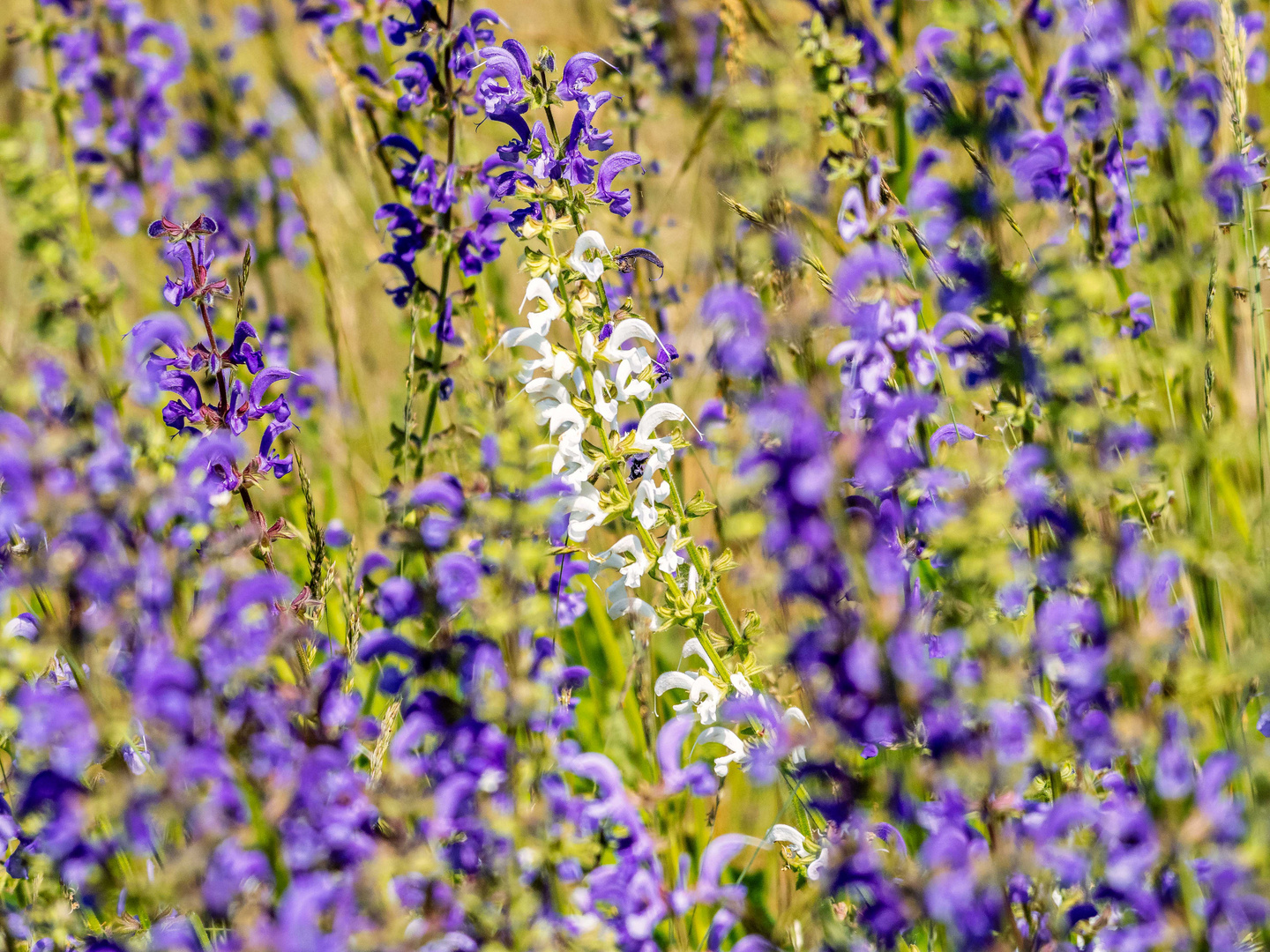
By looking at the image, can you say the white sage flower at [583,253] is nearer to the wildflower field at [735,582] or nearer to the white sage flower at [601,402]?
the wildflower field at [735,582]

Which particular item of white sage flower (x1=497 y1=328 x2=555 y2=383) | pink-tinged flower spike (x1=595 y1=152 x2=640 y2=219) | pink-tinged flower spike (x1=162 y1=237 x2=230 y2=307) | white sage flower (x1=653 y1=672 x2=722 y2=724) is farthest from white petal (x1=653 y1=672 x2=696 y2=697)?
pink-tinged flower spike (x1=162 y1=237 x2=230 y2=307)

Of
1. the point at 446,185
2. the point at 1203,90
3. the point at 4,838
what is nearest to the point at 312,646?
the point at 4,838

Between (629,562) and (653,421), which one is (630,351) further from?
(629,562)

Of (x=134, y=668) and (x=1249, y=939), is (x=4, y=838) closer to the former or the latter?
(x=134, y=668)

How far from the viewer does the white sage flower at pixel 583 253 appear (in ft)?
7.54

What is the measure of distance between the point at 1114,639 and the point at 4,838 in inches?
89.5

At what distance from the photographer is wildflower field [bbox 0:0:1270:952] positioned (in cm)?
Answer: 150

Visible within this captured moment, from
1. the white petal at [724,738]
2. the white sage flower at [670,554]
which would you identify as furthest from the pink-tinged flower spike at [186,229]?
the white petal at [724,738]

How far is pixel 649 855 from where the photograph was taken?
70.9 inches

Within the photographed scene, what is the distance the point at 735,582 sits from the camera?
7.06 feet

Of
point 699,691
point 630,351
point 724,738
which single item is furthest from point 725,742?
point 630,351

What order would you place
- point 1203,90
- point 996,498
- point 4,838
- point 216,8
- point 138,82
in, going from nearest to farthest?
1. point 996,498
2. point 4,838
3. point 1203,90
4. point 138,82
5. point 216,8

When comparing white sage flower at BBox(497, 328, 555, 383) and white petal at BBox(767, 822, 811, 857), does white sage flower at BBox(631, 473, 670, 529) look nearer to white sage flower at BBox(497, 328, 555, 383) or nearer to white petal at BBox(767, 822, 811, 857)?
white sage flower at BBox(497, 328, 555, 383)

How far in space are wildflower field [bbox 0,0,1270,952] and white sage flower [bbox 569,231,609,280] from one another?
2cm
